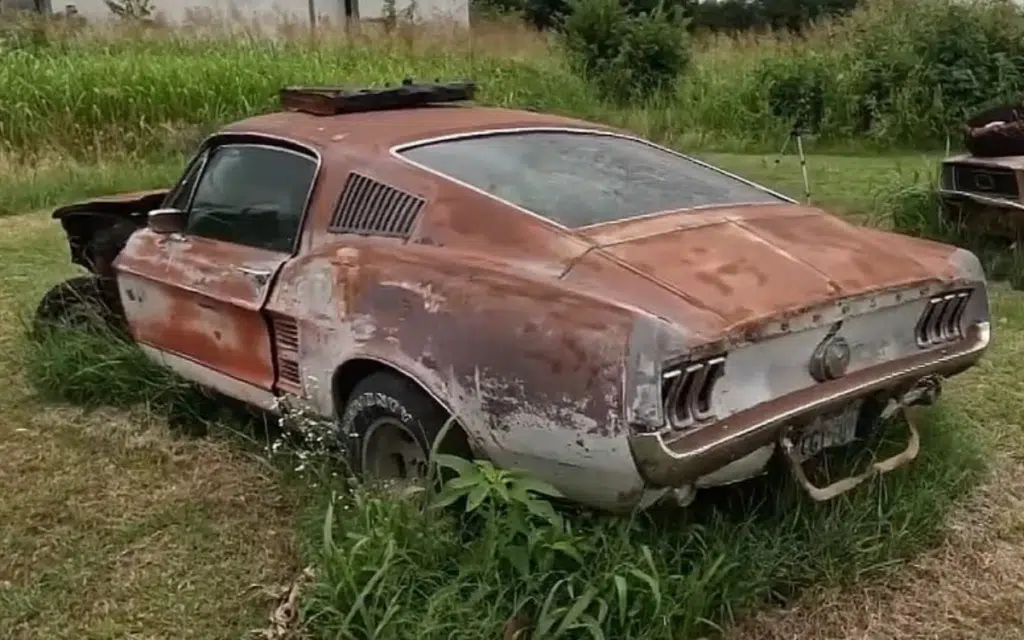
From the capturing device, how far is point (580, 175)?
4.34m

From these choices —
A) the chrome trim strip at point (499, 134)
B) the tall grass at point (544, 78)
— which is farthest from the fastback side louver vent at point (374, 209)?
the tall grass at point (544, 78)

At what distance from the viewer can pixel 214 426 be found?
515cm

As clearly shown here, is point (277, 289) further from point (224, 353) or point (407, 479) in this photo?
point (407, 479)

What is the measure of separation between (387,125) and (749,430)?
1.95 metres

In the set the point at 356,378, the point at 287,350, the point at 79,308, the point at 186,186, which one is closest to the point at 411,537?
the point at 356,378

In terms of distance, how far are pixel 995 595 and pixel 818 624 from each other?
A: 0.60 metres

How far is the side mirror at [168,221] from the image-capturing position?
5.05 metres

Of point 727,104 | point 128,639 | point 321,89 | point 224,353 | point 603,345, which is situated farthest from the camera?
point 727,104

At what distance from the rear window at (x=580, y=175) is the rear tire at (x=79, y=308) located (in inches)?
90.6

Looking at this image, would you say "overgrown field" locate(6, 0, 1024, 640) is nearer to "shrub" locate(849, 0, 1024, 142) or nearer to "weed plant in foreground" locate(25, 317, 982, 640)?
"weed plant in foreground" locate(25, 317, 982, 640)

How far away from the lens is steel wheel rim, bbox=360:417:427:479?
13.1 feet

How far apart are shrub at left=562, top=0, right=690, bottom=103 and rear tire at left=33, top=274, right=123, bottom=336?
34.7 ft

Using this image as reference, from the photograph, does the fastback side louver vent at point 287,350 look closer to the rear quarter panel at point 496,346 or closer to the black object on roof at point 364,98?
the rear quarter panel at point 496,346

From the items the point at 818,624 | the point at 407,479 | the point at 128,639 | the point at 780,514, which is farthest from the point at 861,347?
the point at 128,639
